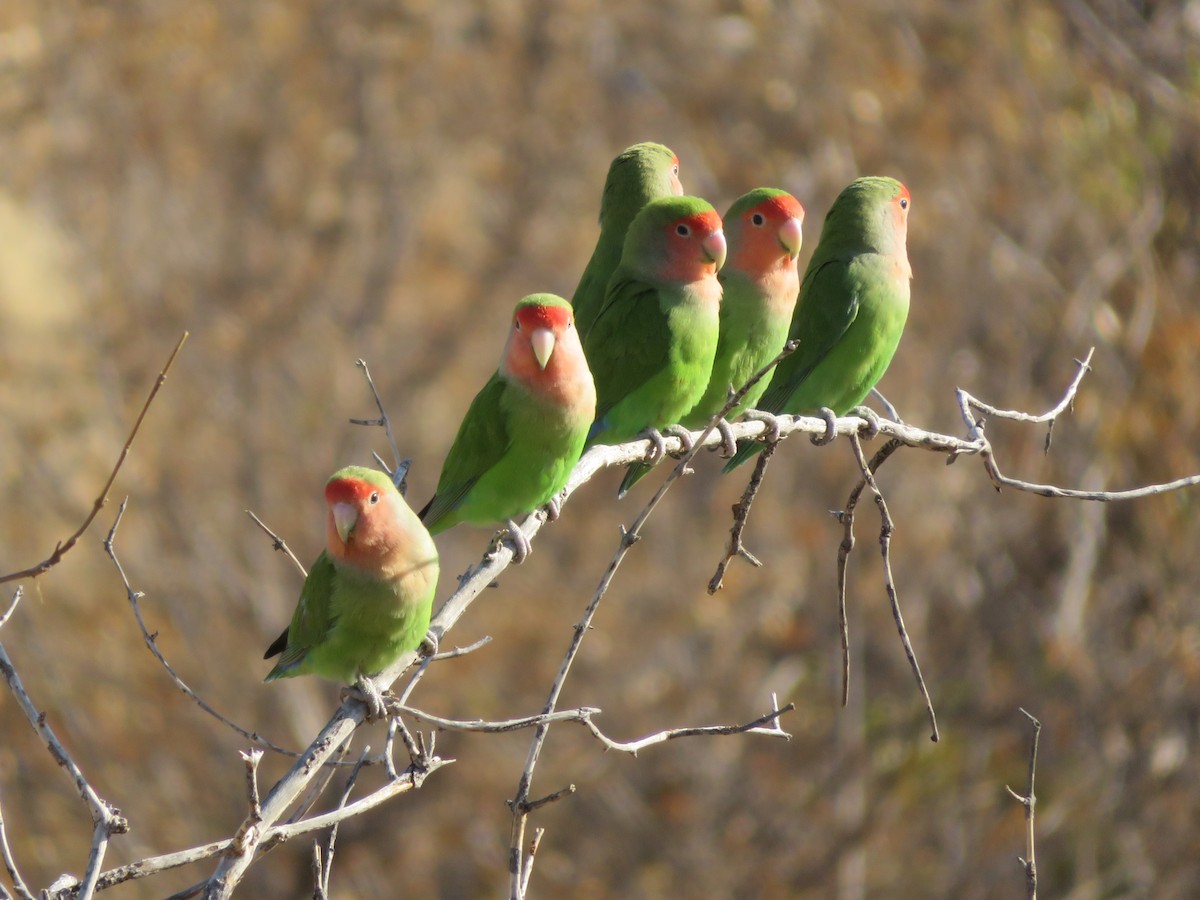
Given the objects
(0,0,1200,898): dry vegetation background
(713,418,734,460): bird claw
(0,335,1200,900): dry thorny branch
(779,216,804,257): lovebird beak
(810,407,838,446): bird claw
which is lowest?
(0,0,1200,898): dry vegetation background

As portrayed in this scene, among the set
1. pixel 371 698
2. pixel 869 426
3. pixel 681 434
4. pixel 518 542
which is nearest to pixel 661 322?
pixel 681 434

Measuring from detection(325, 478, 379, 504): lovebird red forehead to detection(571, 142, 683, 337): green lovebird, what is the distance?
57.4 inches

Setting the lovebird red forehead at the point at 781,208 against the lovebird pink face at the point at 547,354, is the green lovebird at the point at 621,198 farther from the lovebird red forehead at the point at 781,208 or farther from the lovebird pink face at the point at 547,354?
the lovebird pink face at the point at 547,354

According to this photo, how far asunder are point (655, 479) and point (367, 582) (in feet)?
18.0

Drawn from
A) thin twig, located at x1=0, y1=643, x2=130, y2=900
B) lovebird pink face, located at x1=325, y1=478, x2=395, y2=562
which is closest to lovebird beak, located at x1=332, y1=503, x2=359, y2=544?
lovebird pink face, located at x1=325, y1=478, x2=395, y2=562

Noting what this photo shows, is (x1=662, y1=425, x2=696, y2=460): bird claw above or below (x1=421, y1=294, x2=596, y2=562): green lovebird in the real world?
below

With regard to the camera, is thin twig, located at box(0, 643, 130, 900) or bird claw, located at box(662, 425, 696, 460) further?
bird claw, located at box(662, 425, 696, 460)

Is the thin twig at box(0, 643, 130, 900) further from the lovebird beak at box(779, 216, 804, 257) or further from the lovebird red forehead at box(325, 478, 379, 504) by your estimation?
the lovebird beak at box(779, 216, 804, 257)

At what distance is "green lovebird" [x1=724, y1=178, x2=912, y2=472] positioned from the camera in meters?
5.03

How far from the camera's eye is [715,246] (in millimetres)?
4480

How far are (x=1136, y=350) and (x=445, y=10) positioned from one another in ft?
19.8

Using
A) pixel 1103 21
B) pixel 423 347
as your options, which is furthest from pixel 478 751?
pixel 1103 21

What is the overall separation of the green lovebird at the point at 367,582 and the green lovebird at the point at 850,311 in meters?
1.57

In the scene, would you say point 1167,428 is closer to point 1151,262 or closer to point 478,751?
point 1151,262
